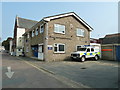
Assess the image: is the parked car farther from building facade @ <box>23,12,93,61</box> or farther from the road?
the road

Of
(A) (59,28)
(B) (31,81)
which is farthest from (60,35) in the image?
(B) (31,81)

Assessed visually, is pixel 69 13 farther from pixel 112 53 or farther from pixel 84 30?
pixel 112 53

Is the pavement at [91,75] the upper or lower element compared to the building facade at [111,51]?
lower

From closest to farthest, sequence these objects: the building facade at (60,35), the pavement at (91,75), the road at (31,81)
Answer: the road at (31,81)
the pavement at (91,75)
the building facade at (60,35)

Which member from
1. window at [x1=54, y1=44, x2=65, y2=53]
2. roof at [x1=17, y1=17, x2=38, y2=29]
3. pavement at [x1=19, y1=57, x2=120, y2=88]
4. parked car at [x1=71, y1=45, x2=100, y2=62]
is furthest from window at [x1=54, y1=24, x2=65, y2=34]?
roof at [x1=17, y1=17, x2=38, y2=29]

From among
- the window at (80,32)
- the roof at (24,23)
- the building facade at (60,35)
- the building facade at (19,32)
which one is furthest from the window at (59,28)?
the roof at (24,23)

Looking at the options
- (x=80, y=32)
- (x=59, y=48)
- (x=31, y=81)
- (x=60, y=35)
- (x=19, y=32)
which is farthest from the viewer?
(x=19, y=32)

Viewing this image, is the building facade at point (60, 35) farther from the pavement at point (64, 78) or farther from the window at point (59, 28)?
the pavement at point (64, 78)

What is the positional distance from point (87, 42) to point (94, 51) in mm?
3811

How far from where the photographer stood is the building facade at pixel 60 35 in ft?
49.4

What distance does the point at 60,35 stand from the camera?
1633 centimetres

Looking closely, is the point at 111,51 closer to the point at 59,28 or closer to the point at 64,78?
the point at 59,28

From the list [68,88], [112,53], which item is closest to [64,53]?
[112,53]

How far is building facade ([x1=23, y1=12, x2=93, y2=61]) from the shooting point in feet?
49.4
